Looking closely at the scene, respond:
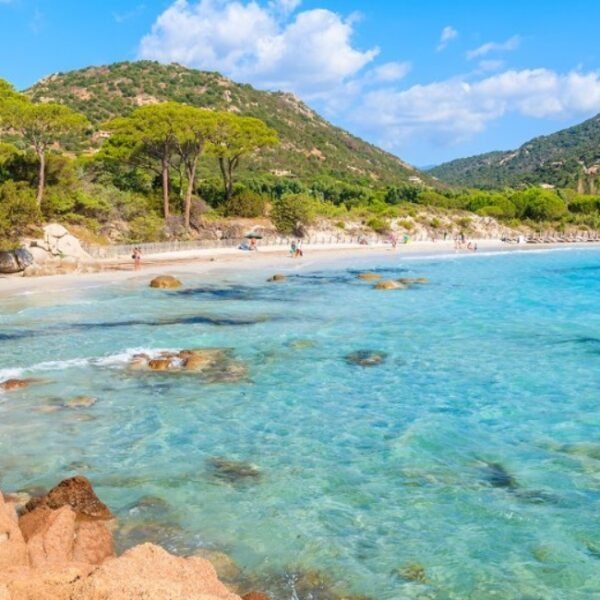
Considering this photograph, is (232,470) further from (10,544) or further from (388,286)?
(388,286)

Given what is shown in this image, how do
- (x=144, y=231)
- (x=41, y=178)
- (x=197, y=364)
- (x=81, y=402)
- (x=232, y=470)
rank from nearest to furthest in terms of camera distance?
(x=232, y=470), (x=81, y=402), (x=197, y=364), (x=41, y=178), (x=144, y=231)

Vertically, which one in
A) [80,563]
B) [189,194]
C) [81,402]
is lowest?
[81,402]

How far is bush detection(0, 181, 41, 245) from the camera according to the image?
36059mm

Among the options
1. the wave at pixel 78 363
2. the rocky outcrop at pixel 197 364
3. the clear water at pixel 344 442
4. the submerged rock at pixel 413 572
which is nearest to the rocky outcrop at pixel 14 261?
the clear water at pixel 344 442

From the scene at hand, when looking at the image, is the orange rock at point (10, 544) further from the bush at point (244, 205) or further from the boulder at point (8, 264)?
the bush at point (244, 205)

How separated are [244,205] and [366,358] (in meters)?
44.4

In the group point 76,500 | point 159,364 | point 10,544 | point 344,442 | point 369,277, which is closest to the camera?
point 10,544

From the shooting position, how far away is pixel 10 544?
6133 mm

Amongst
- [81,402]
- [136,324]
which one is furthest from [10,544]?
[136,324]

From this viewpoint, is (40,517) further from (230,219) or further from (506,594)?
(230,219)

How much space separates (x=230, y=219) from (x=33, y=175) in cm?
1854

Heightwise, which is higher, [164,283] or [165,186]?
[165,186]

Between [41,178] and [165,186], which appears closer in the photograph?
[41,178]

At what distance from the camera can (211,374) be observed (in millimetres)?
16266
